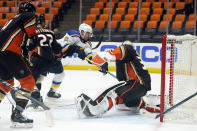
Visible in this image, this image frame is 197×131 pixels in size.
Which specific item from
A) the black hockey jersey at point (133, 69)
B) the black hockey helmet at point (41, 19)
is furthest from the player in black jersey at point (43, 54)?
the black hockey jersey at point (133, 69)

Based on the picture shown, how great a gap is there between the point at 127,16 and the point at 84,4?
1.32 m

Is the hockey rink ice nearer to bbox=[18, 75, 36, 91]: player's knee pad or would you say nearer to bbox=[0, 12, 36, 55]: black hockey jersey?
bbox=[18, 75, 36, 91]: player's knee pad

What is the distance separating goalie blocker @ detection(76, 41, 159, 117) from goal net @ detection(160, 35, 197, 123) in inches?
11.5

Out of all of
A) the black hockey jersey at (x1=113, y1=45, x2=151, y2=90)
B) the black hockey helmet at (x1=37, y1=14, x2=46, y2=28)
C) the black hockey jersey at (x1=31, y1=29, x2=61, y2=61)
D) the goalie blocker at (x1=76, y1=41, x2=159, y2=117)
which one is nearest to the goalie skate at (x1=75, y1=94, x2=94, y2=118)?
the goalie blocker at (x1=76, y1=41, x2=159, y2=117)

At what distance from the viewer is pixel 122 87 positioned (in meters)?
3.41

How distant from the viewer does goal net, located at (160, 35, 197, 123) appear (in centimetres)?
316

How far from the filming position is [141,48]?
752cm

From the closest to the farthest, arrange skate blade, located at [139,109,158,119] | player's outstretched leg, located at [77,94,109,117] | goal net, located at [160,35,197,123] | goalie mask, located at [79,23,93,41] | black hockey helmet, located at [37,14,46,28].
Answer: goal net, located at [160,35,197,123] → player's outstretched leg, located at [77,94,109,117] → skate blade, located at [139,109,158,119] → black hockey helmet, located at [37,14,46,28] → goalie mask, located at [79,23,93,41]

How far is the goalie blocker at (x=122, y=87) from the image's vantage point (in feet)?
10.8

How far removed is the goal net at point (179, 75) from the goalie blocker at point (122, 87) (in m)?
0.29

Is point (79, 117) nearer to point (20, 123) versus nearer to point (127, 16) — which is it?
point (20, 123)

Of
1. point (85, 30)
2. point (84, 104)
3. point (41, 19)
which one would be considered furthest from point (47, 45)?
point (84, 104)

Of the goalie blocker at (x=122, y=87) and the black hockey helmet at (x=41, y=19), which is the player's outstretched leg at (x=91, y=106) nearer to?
the goalie blocker at (x=122, y=87)

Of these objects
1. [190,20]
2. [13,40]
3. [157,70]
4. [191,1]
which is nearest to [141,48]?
[157,70]
